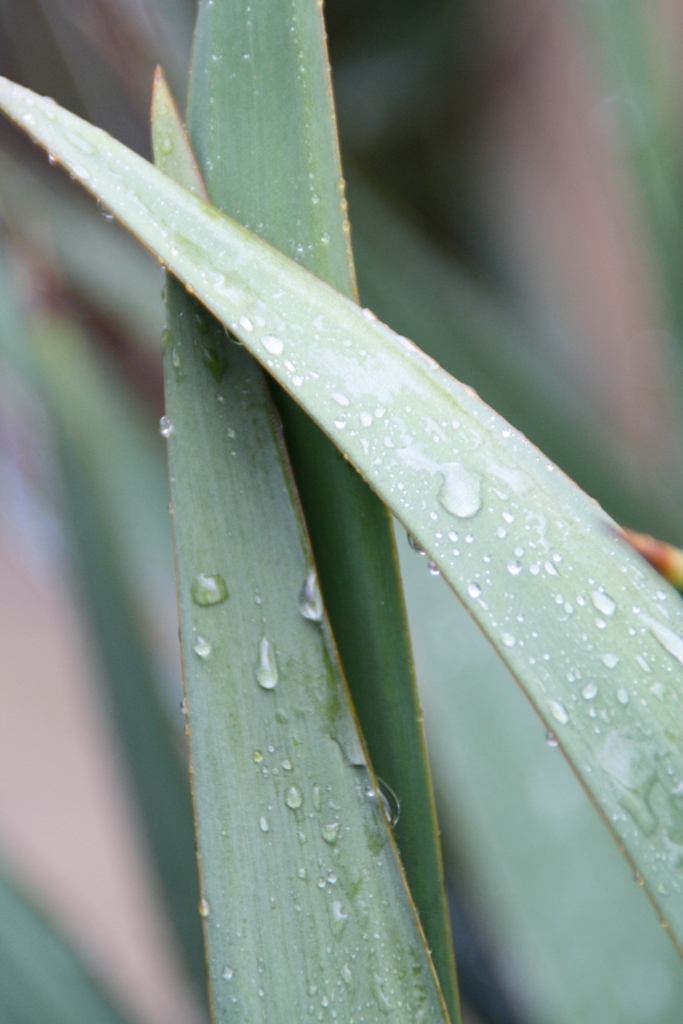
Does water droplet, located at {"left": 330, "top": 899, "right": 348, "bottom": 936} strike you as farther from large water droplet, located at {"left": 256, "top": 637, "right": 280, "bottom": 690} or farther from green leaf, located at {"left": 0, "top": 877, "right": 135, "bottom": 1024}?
green leaf, located at {"left": 0, "top": 877, "right": 135, "bottom": 1024}

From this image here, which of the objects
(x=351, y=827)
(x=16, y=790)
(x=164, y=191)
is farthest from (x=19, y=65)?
(x=16, y=790)

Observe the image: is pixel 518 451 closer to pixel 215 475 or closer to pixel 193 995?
pixel 215 475

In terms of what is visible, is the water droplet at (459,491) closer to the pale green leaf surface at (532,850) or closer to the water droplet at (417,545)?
the water droplet at (417,545)

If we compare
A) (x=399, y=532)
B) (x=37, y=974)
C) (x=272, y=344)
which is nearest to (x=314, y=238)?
(x=272, y=344)

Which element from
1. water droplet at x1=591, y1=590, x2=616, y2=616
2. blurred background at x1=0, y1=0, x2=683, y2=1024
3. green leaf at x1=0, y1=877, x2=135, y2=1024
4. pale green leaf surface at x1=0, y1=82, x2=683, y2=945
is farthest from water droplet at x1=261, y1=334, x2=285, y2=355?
green leaf at x1=0, y1=877, x2=135, y2=1024

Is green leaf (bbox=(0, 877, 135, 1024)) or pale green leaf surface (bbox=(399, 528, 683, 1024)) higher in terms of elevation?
pale green leaf surface (bbox=(399, 528, 683, 1024))

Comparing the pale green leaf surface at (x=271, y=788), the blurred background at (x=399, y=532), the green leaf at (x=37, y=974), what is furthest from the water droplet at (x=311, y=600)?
the green leaf at (x=37, y=974)

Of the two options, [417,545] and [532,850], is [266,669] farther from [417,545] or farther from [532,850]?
[532,850]

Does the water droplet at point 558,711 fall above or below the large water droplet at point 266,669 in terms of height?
above
